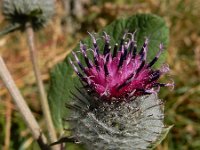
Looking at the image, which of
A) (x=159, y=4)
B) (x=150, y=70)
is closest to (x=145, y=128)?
(x=150, y=70)

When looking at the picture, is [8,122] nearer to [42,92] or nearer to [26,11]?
[26,11]

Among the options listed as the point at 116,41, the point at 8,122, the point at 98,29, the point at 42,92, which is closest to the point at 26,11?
the point at 42,92

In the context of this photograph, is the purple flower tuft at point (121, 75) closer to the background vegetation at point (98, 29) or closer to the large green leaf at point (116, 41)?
the large green leaf at point (116, 41)

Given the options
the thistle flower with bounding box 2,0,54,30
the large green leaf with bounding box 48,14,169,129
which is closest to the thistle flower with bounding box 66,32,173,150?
the large green leaf with bounding box 48,14,169,129

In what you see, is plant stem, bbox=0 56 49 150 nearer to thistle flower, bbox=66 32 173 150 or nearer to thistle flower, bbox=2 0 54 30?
thistle flower, bbox=66 32 173 150

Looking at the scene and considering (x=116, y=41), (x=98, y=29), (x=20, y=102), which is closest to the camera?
(x=20, y=102)

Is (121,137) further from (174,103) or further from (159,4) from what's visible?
(159,4)
